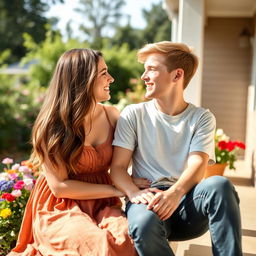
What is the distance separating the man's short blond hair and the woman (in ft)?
0.85

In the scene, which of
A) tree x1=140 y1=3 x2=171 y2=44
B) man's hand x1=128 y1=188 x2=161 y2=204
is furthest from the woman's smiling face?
tree x1=140 y1=3 x2=171 y2=44

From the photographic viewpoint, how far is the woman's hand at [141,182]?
2.42 meters

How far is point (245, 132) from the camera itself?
26.9 feet

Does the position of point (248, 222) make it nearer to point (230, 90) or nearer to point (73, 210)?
point (73, 210)

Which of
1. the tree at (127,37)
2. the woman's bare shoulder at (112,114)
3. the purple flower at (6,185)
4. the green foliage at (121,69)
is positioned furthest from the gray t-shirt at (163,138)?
the tree at (127,37)

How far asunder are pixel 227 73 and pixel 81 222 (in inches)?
259

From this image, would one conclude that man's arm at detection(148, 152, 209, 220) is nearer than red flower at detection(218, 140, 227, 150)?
Yes

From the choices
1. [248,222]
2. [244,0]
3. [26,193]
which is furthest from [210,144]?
[244,0]

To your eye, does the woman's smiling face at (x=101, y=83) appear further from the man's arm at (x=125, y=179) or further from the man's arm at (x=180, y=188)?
the man's arm at (x=180, y=188)

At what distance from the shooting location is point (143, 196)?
7.36 feet

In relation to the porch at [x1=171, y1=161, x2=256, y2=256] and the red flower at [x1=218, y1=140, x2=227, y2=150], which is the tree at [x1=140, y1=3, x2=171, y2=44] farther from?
the red flower at [x1=218, y1=140, x2=227, y2=150]

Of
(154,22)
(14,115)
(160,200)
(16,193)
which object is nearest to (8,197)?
(16,193)

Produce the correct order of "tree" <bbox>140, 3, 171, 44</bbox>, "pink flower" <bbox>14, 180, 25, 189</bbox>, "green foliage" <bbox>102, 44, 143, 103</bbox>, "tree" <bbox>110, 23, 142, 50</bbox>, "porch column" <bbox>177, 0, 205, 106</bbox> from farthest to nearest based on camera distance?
"tree" <bbox>140, 3, 171, 44</bbox> → "tree" <bbox>110, 23, 142, 50</bbox> → "green foliage" <bbox>102, 44, 143, 103</bbox> → "porch column" <bbox>177, 0, 205, 106</bbox> → "pink flower" <bbox>14, 180, 25, 189</bbox>

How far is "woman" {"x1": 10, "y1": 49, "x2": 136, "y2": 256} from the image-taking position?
91.3 inches
